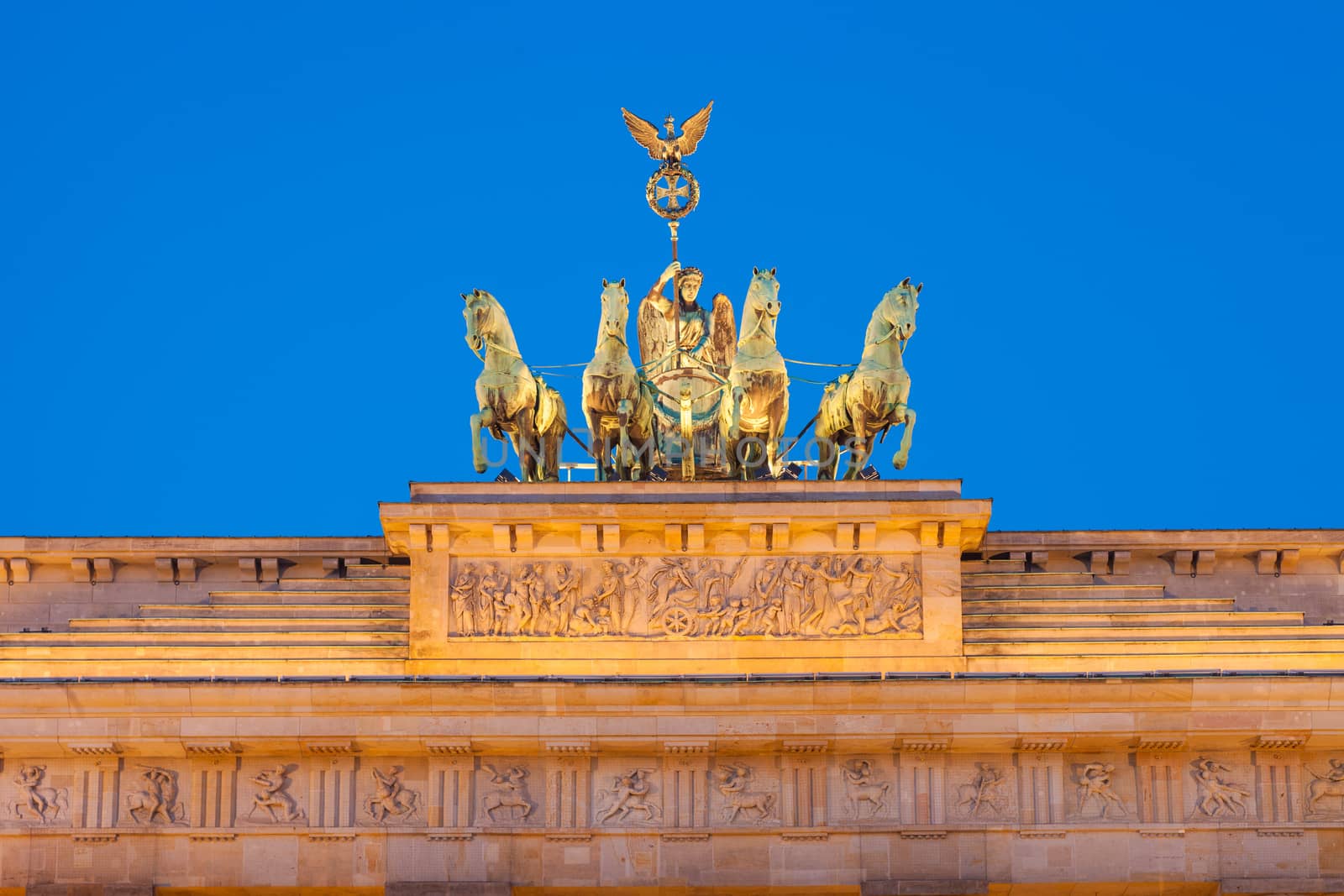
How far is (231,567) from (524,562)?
3.72m

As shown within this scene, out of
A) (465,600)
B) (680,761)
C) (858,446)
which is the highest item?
(858,446)

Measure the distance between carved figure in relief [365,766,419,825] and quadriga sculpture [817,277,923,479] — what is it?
6.88m

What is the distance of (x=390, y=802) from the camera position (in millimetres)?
38656

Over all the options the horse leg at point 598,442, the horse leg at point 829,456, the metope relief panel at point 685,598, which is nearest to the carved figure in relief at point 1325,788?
the metope relief panel at point 685,598

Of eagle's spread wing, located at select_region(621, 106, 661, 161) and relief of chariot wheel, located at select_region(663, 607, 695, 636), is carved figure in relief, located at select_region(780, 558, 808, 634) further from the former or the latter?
eagle's spread wing, located at select_region(621, 106, 661, 161)

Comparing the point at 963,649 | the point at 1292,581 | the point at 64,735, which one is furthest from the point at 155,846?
the point at 1292,581

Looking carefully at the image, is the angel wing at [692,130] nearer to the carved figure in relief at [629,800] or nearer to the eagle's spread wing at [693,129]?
the eagle's spread wing at [693,129]

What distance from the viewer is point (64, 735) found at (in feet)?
127

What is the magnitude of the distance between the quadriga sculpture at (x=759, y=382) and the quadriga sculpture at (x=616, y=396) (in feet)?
3.57

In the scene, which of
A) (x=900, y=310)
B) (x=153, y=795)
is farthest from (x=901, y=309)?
(x=153, y=795)

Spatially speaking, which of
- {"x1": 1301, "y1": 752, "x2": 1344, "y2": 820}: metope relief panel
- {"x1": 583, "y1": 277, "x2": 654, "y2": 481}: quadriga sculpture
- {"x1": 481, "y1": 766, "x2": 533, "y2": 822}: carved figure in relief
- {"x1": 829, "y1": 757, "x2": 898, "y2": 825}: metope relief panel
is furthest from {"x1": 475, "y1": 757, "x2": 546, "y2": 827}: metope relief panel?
{"x1": 1301, "y1": 752, "x2": 1344, "y2": 820}: metope relief panel

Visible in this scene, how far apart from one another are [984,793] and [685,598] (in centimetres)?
420

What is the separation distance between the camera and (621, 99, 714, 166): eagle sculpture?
4644cm

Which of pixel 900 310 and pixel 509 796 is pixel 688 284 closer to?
pixel 900 310
